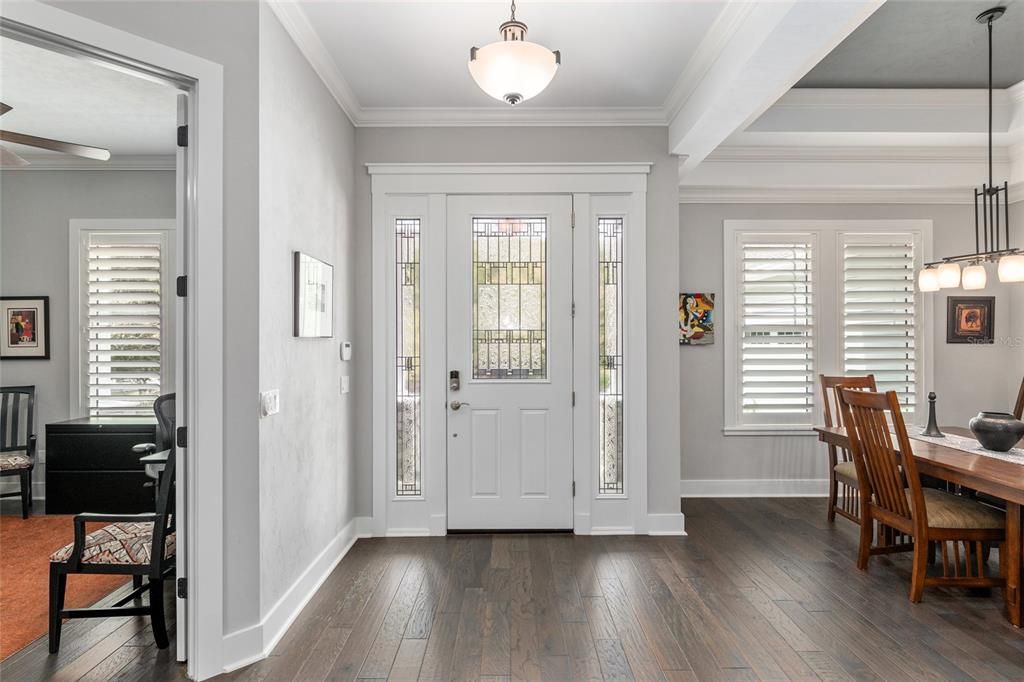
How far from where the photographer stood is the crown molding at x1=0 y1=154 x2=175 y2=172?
4785mm

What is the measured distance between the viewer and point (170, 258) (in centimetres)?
495

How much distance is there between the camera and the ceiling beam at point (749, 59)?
7.52 ft

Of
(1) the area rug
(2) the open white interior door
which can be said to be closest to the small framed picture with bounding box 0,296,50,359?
(1) the area rug

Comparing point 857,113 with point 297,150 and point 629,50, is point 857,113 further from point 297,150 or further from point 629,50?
point 297,150

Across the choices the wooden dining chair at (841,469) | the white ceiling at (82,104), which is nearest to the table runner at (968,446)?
the wooden dining chair at (841,469)

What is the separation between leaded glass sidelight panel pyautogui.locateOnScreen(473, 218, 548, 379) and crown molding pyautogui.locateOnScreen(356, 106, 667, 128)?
68cm

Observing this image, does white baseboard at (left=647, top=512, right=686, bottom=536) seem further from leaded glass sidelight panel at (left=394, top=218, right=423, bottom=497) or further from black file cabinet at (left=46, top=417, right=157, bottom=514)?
black file cabinet at (left=46, top=417, right=157, bottom=514)

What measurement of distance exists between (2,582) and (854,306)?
631 centimetres

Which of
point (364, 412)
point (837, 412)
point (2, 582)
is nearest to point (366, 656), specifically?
point (364, 412)

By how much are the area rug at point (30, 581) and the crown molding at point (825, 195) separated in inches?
194

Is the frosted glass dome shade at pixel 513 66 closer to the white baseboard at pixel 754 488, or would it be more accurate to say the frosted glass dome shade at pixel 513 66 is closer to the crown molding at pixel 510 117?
the crown molding at pixel 510 117

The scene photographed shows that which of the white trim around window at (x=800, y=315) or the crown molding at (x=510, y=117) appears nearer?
the crown molding at (x=510, y=117)

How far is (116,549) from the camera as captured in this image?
8.10 ft

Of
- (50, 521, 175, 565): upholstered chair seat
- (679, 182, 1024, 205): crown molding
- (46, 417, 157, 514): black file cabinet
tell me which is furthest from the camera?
(679, 182, 1024, 205): crown molding
